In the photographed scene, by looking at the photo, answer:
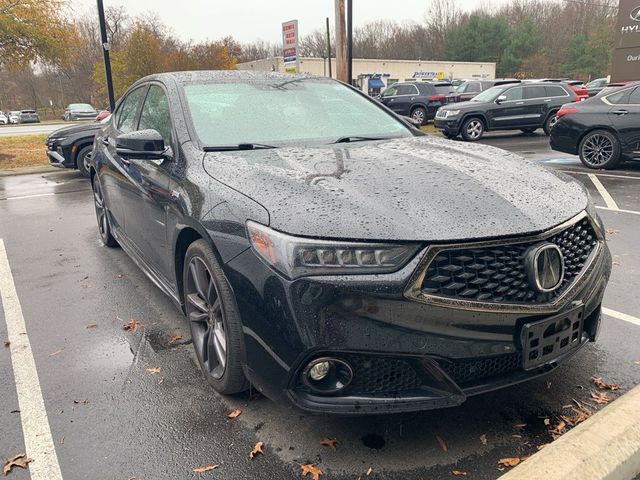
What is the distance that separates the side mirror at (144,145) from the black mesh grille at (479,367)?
2056 mm

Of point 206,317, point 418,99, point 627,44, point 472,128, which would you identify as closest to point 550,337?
point 206,317

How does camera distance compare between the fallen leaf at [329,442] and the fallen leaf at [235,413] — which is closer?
the fallen leaf at [329,442]

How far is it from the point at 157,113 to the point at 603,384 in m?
3.18

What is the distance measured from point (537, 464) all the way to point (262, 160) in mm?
1858

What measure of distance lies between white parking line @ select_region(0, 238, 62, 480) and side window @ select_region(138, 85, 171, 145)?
→ 1590 millimetres

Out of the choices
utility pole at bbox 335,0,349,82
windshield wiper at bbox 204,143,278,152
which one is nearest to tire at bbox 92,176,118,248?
windshield wiper at bbox 204,143,278,152

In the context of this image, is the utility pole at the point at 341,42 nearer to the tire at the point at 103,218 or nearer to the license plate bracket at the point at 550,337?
the tire at the point at 103,218

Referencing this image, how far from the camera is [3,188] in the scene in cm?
1004

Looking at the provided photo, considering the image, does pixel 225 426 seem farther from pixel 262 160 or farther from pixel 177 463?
pixel 262 160

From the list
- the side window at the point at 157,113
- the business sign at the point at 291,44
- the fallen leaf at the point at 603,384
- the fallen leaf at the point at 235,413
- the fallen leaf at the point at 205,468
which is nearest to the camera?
the fallen leaf at the point at 205,468

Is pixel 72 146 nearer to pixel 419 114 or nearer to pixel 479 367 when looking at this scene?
pixel 479 367

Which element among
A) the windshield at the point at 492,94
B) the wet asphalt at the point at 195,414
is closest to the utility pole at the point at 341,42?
the windshield at the point at 492,94

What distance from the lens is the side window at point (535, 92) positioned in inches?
625

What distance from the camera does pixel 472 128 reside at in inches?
612
